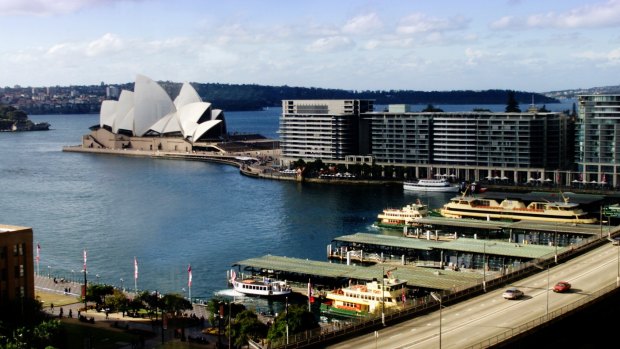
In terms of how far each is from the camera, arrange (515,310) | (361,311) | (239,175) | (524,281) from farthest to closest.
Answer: (239,175) → (361,311) → (524,281) → (515,310)

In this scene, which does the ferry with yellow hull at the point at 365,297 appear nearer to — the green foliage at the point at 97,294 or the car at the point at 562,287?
the car at the point at 562,287

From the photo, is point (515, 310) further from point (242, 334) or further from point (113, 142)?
point (113, 142)

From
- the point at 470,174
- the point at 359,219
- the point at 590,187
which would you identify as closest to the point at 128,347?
the point at 359,219

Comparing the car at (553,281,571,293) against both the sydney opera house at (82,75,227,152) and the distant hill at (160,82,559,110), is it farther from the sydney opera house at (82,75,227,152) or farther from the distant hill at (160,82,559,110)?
the distant hill at (160,82,559,110)

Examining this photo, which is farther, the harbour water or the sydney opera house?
the sydney opera house

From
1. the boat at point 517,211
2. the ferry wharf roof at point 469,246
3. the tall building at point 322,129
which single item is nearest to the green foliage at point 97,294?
the ferry wharf roof at point 469,246

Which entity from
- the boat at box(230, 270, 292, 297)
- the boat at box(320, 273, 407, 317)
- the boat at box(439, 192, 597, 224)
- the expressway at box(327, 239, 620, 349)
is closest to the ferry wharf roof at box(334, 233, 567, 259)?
the expressway at box(327, 239, 620, 349)

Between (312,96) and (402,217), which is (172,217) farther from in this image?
(312,96)
